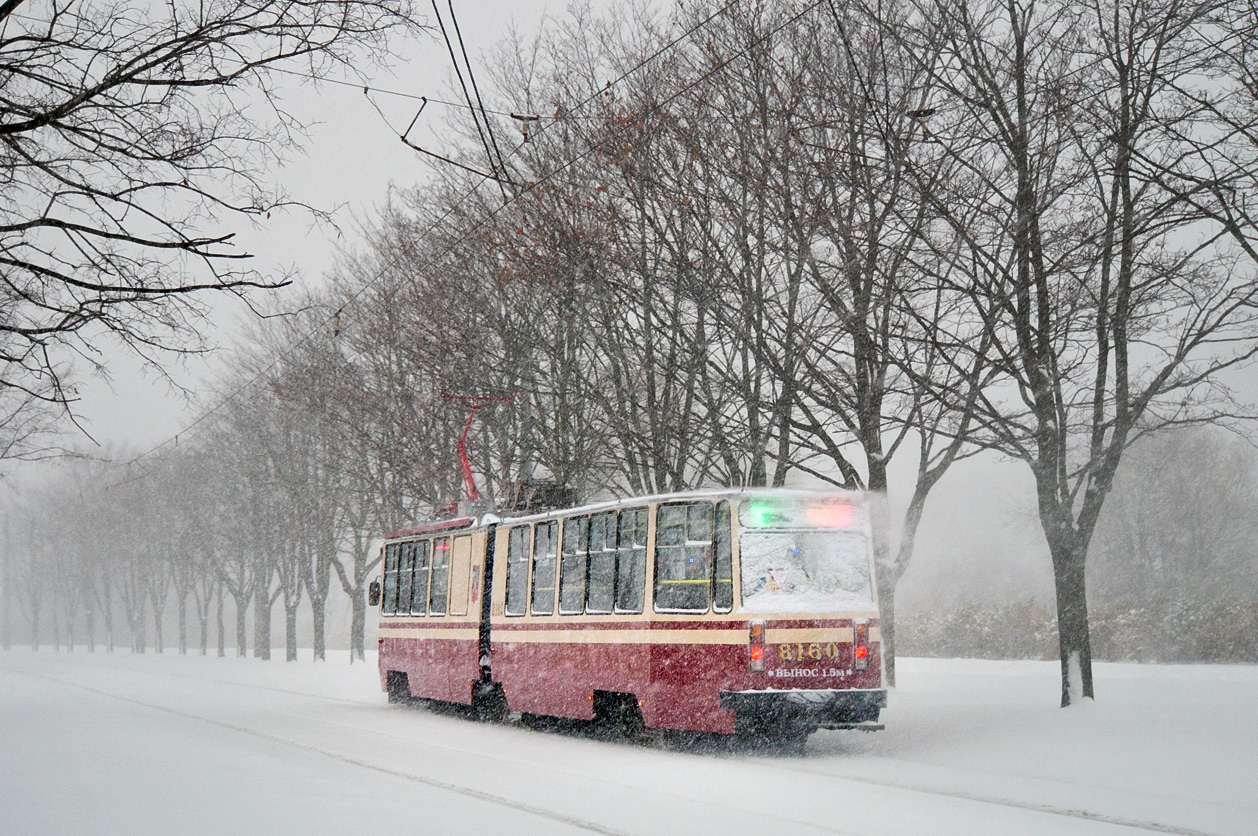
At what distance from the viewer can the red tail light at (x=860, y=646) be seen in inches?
560

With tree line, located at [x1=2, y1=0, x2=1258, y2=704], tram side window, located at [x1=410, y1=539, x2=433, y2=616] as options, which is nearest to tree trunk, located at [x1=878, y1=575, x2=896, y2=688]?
tree line, located at [x1=2, y1=0, x2=1258, y2=704]

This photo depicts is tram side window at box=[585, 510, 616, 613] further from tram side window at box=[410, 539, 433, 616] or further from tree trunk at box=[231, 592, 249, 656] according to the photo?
tree trunk at box=[231, 592, 249, 656]

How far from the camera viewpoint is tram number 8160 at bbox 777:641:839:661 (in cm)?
1395

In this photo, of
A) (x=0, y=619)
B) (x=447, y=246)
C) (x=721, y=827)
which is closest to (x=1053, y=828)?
(x=721, y=827)

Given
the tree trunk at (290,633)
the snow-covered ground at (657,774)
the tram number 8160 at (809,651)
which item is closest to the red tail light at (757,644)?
the tram number 8160 at (809,651)

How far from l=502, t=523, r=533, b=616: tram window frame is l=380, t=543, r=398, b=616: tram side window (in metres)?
5.68

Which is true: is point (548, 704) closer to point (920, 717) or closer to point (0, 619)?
point (920, 717)

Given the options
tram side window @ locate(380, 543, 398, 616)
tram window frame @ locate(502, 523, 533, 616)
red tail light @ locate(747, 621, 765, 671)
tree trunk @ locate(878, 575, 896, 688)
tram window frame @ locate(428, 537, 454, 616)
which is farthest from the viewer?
tram side window @ locate(380, 543, 398, 616)

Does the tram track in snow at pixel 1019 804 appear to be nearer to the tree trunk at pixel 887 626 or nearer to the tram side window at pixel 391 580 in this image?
the tree trunk at pixel 887 626

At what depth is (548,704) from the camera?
17.3m

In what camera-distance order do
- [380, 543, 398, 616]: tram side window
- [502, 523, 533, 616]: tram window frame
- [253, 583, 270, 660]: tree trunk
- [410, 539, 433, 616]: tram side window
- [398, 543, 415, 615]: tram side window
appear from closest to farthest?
[502, 523, 533, 616]: tram window frame → [410, 539, 433, 616]: tram side window → [398, 543, 415, 615]: tram side window → [380, 543, 398, 616]: tram side window → [253, 583, 270, 660]: tree trunk

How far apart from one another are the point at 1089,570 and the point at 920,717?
37.2m

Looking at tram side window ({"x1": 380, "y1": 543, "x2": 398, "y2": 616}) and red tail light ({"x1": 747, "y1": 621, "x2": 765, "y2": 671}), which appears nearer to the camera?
red tail light ({"x1": 747, "y1": 621, "x2": 765, "y2": 671})

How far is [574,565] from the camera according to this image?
16859mm
